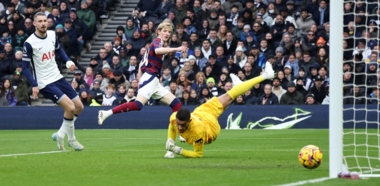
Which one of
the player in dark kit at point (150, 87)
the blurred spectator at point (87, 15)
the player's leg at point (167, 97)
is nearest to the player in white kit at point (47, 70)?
the player in dark kit at point (150, 87)

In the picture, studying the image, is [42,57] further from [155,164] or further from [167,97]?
[155,164]

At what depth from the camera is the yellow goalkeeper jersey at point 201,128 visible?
13.0 metres

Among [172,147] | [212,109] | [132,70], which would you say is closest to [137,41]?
[132,70]

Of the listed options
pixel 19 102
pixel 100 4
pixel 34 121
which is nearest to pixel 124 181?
pixel 34 121

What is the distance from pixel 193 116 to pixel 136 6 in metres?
21.0

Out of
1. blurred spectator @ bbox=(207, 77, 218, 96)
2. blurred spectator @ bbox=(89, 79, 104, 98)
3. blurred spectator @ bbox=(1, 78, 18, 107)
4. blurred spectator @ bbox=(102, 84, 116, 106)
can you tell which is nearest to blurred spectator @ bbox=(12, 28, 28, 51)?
blurred spectator @ bbox=(1, 78, 18, 107)

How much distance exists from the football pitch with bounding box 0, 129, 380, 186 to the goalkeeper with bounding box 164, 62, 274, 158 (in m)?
0.23

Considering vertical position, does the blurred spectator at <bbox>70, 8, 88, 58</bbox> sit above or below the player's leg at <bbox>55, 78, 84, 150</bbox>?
above

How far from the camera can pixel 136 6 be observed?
3375cm

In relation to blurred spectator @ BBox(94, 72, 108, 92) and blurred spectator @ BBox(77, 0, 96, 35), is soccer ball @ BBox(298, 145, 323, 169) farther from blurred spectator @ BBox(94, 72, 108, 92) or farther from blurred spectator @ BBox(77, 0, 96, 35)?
blurred spectator @ BBox(77, 0, 96, 35)

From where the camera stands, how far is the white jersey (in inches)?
606

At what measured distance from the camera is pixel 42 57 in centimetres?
1558

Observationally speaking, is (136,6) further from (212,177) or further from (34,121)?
(212,177)

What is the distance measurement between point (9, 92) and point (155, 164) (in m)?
17.0
